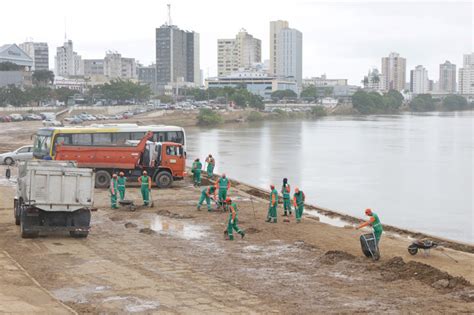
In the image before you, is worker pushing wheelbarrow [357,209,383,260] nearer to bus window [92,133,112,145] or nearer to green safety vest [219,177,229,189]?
green safety vest [219,177,229,189]

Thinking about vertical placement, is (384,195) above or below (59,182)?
below

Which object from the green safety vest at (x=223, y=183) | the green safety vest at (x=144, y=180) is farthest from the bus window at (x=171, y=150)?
the green safety vest at (x=223, y=183)

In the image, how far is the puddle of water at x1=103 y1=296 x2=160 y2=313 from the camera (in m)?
11.7

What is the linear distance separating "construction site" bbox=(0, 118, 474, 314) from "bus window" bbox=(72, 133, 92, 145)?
1034 centimetres

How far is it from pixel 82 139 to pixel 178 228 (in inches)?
533

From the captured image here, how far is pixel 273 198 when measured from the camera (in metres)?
20.7

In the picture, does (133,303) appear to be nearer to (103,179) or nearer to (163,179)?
(103,179)

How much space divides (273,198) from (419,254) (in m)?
5.21

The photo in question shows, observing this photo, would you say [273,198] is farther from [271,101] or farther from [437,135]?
[271,101]

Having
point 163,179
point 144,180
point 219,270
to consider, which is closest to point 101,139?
point 163,179

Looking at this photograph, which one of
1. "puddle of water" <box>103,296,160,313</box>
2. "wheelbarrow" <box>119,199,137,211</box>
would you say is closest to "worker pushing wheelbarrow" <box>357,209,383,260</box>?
"puddle of water" <box>103,296,160,313</box>

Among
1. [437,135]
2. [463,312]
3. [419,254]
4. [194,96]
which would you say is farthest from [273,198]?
[194,96]

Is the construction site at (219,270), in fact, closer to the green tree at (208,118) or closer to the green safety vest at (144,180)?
the green safety vest at (144,180)

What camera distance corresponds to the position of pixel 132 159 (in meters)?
29.7
